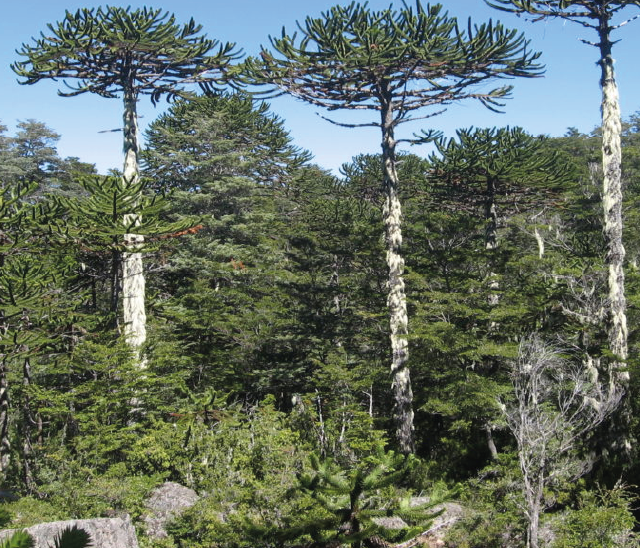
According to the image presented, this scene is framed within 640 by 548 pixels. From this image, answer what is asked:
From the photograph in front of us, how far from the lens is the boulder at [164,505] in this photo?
8930mm

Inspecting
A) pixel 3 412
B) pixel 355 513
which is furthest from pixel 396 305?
pixel 3 412

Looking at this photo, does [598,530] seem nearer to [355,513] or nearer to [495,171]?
[355,513]

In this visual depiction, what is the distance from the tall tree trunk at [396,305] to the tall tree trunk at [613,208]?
16.4ft

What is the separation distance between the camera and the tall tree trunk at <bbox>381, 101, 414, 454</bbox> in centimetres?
1440

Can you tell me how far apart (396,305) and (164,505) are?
8.06m

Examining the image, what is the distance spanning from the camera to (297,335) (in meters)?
19.6

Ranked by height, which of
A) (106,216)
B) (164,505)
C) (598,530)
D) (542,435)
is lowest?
(598,530)

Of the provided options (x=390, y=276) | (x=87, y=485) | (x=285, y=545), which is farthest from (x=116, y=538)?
(x=390, y=276)

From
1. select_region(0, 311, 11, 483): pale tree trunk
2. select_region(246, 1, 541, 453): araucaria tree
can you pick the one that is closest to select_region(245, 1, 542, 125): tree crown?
select_region(246, 1, 541, 453): araucaria tree

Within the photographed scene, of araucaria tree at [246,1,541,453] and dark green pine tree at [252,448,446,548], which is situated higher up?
araucaria tree at [246,1,541,453]

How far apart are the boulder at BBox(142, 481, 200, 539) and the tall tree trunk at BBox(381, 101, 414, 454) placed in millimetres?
6507

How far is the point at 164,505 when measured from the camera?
941cm

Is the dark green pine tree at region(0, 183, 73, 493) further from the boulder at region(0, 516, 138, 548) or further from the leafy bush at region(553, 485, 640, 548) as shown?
the leafy bush at region(553, 485, 640, 548)

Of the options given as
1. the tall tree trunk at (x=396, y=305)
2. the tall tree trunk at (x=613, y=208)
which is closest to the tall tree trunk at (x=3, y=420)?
the tall tree trunk at (x=396, y=305)
